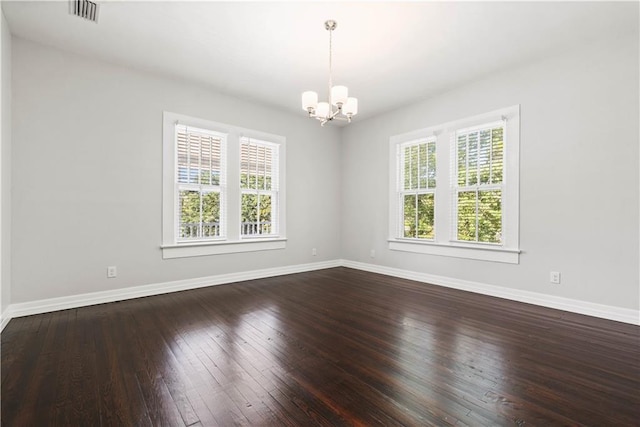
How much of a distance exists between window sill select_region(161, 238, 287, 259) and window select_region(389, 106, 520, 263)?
2.11m

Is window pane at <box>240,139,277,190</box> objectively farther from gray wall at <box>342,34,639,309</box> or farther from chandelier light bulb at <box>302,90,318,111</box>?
gray wall at <box>342,34,639,309</box>

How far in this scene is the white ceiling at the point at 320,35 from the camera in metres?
2.74

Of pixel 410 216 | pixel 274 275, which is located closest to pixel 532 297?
pixel 410 216

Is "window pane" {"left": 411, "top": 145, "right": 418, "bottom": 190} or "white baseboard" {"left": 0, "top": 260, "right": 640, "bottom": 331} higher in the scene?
"window pane" {"left": 411, "top": 145, "right": 418, "bottom": 190}

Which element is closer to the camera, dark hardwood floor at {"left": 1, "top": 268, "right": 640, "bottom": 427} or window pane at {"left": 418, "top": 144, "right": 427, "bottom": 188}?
dark hardwood floor at {"left": 1, "top": 268, "right": 640, "bottom": 427}

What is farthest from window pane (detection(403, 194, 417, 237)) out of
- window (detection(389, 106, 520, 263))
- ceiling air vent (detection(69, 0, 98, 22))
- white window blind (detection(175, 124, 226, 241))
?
ceiling air vent (detection(69, 0, 98, 22))

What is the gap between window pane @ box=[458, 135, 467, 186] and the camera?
14.3 feet

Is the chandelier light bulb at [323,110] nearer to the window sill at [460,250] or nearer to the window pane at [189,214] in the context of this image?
the window pane at [189,214]

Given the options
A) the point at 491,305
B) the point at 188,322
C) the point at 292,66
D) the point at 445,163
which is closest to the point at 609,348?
the point at 491,305

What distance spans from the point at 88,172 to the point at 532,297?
217 inches

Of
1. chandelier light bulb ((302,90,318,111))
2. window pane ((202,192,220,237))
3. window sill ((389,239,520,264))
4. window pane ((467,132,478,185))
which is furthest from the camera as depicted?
window pane ((202,192,220,237))

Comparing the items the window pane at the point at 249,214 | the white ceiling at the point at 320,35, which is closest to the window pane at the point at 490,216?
the white ceiling at the point at 320,35

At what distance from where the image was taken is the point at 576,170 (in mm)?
3334

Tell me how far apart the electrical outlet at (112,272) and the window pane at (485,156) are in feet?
16.1
